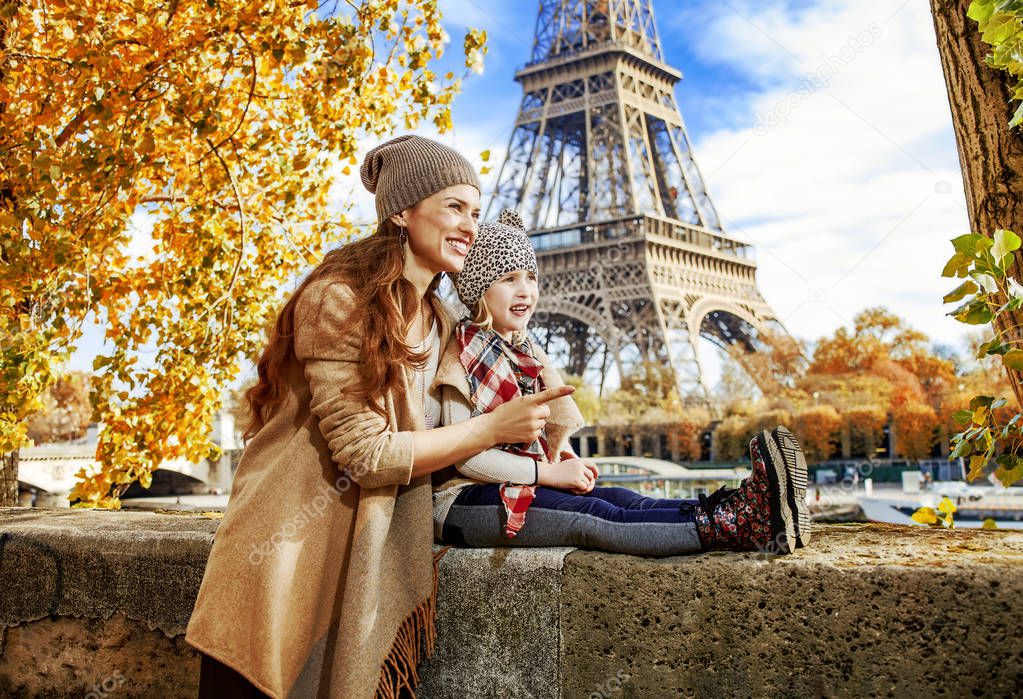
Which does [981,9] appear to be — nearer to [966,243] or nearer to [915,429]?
[966,243]

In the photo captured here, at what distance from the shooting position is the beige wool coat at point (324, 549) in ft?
7.22

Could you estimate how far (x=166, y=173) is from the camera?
20.0 feet

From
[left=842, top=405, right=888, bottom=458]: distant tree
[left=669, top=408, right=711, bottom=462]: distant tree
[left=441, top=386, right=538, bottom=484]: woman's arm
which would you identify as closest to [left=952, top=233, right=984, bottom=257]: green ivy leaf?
[left=441, top=386, right=538, bottom=484]: woman's arm

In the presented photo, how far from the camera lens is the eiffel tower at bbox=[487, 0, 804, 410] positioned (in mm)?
33031

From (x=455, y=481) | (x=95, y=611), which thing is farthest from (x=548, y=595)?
(x=95, y=611)

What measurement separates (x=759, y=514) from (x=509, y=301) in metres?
1.02

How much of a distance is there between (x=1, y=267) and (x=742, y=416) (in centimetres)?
3529

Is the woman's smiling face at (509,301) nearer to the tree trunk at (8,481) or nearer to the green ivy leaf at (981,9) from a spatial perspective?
the green ivy leaf at (981,9)

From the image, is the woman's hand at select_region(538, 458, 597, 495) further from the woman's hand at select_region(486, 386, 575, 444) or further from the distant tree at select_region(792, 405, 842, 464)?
the distant tree at select_region(792, 405, 842, 464)

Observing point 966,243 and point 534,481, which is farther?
point 534,481

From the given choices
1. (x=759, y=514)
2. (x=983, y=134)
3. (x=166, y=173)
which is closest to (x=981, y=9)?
(x=983, y=134)

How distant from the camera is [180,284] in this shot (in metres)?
5.69

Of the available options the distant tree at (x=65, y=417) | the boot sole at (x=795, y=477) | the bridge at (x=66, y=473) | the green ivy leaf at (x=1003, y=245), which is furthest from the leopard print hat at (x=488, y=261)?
the distant tree at (x=65, y=417)

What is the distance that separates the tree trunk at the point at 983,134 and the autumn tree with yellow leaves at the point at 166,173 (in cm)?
321
